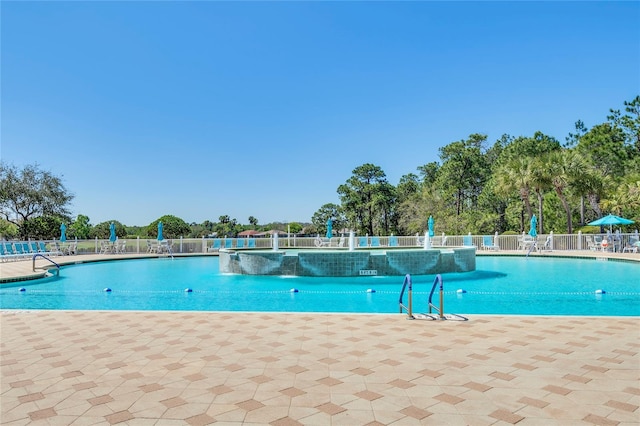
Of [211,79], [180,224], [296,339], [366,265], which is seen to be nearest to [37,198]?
[211,79]

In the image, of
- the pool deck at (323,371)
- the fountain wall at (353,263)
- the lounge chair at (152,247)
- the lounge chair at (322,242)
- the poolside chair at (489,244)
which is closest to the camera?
the pool deck at (323,371)

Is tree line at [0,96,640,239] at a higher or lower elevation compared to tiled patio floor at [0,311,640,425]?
higher

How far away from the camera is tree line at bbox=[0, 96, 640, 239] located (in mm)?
29547

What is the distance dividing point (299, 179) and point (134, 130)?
17.4 metres

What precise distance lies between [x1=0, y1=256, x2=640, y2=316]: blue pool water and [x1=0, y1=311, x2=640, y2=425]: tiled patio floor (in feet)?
7.80

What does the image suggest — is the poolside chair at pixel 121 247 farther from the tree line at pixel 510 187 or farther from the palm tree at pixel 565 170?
the palm tree at pixel 565 170

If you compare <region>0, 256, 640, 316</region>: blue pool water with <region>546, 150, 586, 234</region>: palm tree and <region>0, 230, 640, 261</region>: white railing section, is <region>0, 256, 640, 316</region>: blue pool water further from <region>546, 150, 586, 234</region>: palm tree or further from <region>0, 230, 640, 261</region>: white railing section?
<region>546, 150, 586, 234</region>: palm tree

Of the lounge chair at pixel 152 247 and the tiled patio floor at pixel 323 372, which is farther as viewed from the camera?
the lounge chair at pixel 152 247

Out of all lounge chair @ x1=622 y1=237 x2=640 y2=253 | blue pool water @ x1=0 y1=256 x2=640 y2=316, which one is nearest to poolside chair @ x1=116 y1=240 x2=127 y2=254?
blue pool water @ x1=0 y1=256 x2=640 y2=316

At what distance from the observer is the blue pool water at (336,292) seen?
28.6 ft

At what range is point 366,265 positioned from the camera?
13.8 metres

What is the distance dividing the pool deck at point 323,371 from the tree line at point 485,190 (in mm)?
26465

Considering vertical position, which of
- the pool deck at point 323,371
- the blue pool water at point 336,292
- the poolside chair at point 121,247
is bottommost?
the blue pool water at point 336,292

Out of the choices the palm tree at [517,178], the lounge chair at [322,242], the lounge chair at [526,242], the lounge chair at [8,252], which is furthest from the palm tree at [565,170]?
the lounge chair at [8,252]
